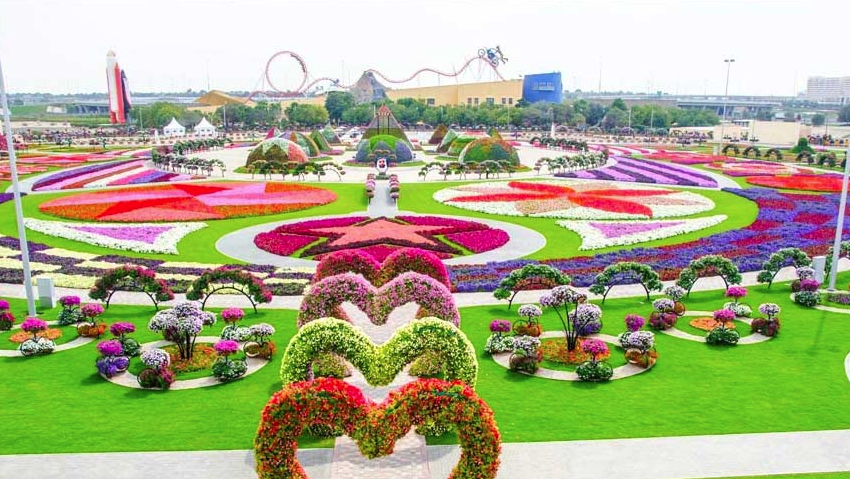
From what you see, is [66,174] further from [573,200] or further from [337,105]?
[337,105]

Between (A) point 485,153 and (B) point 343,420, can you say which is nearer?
(B) point 343,420

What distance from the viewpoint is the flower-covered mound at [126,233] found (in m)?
31.7

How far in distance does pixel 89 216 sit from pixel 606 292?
2981cm

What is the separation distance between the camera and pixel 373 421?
11.4 meters

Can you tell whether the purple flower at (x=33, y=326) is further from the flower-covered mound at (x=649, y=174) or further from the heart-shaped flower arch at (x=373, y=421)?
the flower-covered mound at (x=649, y=174)

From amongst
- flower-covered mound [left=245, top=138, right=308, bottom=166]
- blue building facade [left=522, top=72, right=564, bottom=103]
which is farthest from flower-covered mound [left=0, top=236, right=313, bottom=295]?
blue building facade [left=522, top=72, right=564, bottom=103]

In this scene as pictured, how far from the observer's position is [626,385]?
659 inches

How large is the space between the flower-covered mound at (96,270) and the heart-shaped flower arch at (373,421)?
1322 centimetres

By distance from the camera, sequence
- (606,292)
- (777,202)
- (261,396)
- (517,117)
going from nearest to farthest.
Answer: (261,396) < (606,292) < (777,202) < (517,117)

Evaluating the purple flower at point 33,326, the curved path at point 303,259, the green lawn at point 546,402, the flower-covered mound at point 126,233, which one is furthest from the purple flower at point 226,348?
the flower-covered mound at point 126,233

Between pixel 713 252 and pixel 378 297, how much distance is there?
1945 cm

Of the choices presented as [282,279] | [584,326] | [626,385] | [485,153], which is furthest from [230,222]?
[485,153]

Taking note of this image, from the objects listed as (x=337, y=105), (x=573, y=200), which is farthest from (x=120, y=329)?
(x=337, y=105)

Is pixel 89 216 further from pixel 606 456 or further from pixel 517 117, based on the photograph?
pixel 517 117
